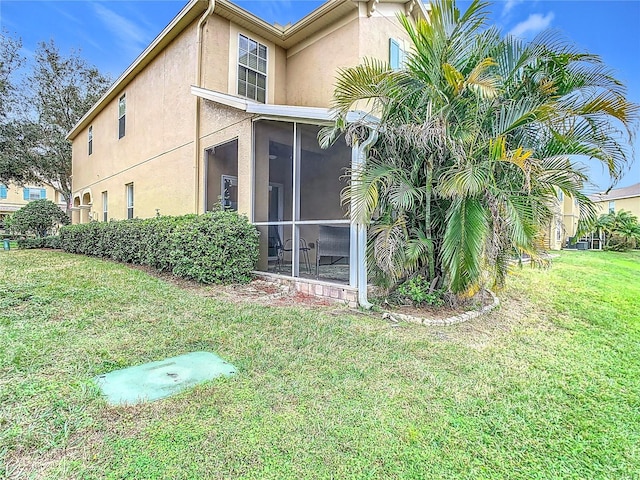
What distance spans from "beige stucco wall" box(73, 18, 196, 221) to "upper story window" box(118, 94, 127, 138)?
271 millimetres

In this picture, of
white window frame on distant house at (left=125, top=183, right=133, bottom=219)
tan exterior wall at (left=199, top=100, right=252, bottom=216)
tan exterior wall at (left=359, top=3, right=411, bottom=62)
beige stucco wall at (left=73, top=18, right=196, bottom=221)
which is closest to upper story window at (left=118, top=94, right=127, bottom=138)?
beige stucco wall at (left=73, top=18, right=196, bottom=221)

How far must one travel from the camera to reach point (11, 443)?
Result: 2.24 meters

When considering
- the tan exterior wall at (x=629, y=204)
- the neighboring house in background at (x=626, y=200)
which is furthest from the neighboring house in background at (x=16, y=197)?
the tan exterior wall at (x=629, y=204)

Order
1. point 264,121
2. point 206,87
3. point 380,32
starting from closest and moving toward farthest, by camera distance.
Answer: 1. point 264,121
2. point 380,32
3. point 206,87

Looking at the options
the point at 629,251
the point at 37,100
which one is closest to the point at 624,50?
the point at 629,251

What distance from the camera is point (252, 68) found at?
32.7 feet

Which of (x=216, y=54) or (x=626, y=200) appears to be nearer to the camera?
(x=216, y=54)

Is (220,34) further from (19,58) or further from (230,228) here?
(19,58)

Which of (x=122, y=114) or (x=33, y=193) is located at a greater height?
(x=122, y=114)

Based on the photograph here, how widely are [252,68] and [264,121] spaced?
328 centimetres

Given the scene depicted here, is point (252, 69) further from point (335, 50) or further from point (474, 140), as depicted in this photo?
point (474, 140)

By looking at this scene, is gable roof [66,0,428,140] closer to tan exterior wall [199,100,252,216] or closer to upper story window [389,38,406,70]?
upper story window [389,38,406,70]

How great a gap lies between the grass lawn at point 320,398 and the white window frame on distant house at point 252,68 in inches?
277

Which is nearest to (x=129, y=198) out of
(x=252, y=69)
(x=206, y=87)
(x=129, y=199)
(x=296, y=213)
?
(x=129, y=199)
